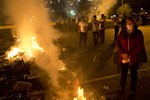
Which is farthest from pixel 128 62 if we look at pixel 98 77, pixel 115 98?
pixel 98 77

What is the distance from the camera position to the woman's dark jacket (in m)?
5.41

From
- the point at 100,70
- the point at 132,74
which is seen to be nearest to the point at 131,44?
the point at 132,74

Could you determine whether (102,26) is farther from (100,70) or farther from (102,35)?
(100,70)

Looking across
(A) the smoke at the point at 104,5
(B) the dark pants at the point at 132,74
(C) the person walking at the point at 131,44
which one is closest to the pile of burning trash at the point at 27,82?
(B) the dark pants at the point at 132,74

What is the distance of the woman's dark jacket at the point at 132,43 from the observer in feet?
17.8

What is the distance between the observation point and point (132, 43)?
5465 millimetres

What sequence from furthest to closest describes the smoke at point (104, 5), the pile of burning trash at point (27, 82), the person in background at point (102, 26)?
1. the smoke at point (104, 5)
2. the person in background at point (102, 26)
3. the pile of burning trash at point (27, 82)

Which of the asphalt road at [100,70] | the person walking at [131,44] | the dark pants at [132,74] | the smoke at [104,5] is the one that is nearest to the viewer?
the person walking at [131,44]

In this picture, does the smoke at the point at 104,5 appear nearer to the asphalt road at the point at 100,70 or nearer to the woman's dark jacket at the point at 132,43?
the asphalt road at the point at 100,70

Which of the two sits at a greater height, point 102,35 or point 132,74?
point 132,74

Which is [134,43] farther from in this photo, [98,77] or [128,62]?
[98,77]

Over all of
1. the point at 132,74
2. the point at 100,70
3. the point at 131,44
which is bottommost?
the point at 100,70

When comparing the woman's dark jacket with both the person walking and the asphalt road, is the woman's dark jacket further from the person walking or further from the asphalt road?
the asphalt road

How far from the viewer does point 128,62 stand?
560 cm
